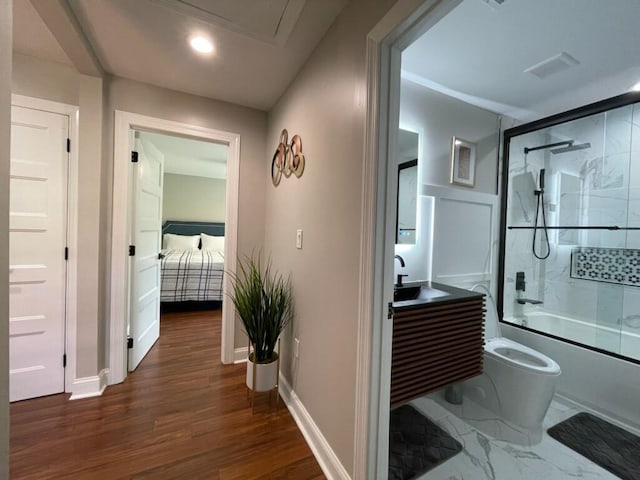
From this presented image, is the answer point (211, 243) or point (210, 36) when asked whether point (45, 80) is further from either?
point (211, 243)

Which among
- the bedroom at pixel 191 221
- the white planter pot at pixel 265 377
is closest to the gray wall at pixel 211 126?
the bedroom at pixel 191 221

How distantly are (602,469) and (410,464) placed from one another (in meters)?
1.00

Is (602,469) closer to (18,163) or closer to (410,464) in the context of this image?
(410,464)

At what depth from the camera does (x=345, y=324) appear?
125cm

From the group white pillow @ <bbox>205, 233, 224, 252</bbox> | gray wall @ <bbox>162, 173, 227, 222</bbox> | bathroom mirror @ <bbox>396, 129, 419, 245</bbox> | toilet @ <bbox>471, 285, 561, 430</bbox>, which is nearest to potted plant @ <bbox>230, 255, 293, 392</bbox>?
bathroom mirror @ <bbox>396, 129, 419, 245</bbox>

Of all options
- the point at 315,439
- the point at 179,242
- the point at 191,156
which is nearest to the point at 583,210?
the point at 315,439

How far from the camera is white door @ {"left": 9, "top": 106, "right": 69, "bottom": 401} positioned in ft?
5.68

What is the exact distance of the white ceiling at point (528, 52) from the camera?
1.36m

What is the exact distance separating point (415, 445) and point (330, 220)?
1355mm

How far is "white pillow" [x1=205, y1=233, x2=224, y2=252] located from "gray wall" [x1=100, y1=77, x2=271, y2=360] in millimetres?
3262

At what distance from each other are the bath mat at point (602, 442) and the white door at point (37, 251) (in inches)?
130

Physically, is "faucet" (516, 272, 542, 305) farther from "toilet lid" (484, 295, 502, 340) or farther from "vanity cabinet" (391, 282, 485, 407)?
"vanity cabinet" (391, 282, 485, 407)

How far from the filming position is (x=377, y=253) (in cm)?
106

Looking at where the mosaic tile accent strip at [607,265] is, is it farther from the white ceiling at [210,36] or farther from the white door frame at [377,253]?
the white ceiling at [210,36]
